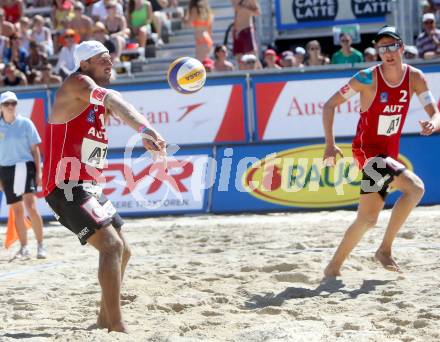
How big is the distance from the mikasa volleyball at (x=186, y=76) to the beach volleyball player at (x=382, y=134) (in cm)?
131

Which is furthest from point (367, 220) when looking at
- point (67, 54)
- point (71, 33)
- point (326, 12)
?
point (71, 33)

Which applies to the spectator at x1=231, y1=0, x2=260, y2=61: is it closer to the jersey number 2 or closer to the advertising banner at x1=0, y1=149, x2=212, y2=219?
the advertising banner at x1=0, y1=149, x2=212, y2=219

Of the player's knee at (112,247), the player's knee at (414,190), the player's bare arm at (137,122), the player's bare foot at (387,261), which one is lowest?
the player's bare foot at (387,261)

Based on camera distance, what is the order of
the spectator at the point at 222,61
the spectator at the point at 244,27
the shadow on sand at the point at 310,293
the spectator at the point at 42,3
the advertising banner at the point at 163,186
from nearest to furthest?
1. the shadow on sand at the point at 310,293
2. the advertising banner at the point at 163,186
3. the spectator at the point at 222,61
4. the spectator at the point at 244,27
5. the spectator at the point at 42,3

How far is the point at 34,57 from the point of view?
53.1 ft

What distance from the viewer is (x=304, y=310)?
20.6ft

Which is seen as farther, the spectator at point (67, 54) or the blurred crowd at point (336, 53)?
the spectator at point (67, 54)

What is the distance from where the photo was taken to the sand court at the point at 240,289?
568 centimetres

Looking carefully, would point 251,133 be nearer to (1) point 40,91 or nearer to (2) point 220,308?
(1) point 40,91

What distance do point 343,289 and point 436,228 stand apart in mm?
3215

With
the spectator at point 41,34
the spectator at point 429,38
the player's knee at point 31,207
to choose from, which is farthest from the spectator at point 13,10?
the player's knee at point 31,207

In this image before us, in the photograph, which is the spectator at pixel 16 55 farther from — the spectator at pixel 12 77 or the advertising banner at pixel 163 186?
the advertising banner at pixel 163 186

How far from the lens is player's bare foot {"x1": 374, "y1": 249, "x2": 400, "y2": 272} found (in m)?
7.31

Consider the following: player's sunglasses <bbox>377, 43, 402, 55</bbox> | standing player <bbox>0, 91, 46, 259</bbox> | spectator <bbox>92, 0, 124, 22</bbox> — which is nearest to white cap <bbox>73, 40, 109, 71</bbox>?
player's sunglasses <bbox>377, 43, 402, 55</bbox>
